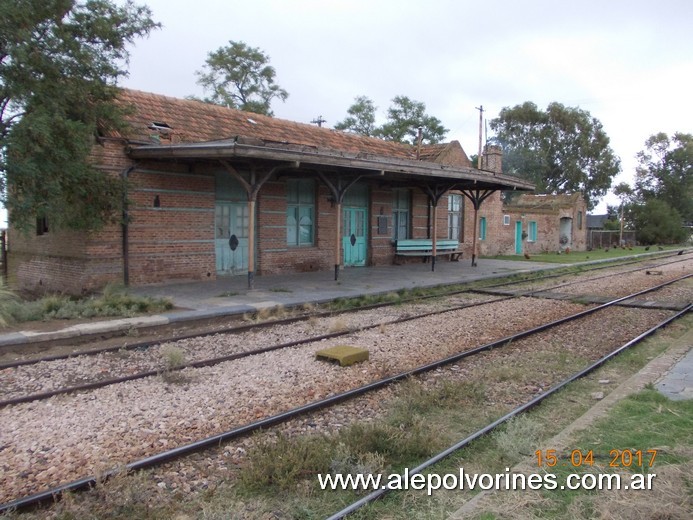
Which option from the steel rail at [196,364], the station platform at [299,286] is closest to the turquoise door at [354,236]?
the station platform at [299,286]

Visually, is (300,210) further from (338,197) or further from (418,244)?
(418,244)

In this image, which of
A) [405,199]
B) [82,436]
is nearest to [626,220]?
[405,199]

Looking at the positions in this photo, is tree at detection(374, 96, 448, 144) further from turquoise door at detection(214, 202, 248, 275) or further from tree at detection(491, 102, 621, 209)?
turquoise door at detection(214, 202, 248, 275)

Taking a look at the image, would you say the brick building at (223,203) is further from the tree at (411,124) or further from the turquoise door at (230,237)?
the tree at (411,124)

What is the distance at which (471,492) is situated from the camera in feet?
12.1

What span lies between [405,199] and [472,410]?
17118 millimetres

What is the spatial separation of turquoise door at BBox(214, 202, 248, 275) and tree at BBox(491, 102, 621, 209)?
47473mm

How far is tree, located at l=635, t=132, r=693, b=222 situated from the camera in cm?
5838

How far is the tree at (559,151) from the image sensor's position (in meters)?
58.2

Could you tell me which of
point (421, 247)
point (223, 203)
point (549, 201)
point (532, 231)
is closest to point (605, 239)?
point (549, 201)

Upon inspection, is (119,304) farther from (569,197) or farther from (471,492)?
(569,197)

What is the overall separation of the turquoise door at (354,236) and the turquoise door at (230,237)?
4.60 metres

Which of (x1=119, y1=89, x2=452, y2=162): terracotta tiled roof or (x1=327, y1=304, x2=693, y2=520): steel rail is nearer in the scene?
(x1=327, y1=304, x2=693, y2=520): steel rail

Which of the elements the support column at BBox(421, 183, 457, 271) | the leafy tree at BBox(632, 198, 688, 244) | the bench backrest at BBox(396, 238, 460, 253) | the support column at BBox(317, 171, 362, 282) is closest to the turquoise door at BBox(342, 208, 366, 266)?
the bench backrest at BBox(396, 238, 460, 253)
